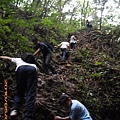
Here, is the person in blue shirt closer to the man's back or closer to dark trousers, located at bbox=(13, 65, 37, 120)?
dark trousers, located at bbox=(13, 65, 37, 120)

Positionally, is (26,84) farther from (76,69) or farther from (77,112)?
(76,69)

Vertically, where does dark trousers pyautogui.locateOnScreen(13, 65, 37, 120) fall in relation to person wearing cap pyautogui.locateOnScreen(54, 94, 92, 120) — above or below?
above

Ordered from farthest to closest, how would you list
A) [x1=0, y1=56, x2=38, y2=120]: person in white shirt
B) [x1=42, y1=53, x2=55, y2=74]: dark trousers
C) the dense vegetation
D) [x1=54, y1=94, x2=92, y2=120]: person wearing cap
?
[x1=42, y1=53, x2=55, y2=74]: dark trousers → the dense vegetation → [x1=0, y1=56, x2=38, y2=120]: person in white shirt → [x1=54, y1=94, x2=92, y2=120]: person wearing cap

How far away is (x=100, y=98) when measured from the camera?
32.0 ft

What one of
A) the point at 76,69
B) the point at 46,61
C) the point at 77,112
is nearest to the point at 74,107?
the point at 77,112

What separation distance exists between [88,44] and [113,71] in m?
7.60

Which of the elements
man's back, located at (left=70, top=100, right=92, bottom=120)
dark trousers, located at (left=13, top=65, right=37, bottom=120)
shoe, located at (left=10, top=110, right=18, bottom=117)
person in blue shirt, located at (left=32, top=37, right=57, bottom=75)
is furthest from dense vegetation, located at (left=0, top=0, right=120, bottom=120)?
man's back, located at (left=70, top=100, right=92, bottom=120)

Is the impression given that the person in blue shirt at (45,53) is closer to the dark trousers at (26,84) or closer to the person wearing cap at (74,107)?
the dark trousers at (26,84)

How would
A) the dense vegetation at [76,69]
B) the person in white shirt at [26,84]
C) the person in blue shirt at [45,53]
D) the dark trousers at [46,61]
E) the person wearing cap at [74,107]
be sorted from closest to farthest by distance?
the person wearing cap at [74,107]
the person in white shirt at [26,84]
the dense vegetation at [76,69]
the person in blue shirt at [45,53]
the dark trousers at [46,61]

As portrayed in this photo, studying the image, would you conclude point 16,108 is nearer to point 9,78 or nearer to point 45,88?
point 9,78

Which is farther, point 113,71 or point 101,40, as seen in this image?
point 101,40

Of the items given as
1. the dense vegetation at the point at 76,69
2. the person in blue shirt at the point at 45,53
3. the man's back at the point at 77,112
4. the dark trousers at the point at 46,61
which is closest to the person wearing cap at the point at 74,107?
the man's back at the point at 77,112

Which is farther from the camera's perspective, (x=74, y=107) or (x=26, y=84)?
(x=26, y=84)

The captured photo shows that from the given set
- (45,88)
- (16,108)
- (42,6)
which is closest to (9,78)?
(45,88)
